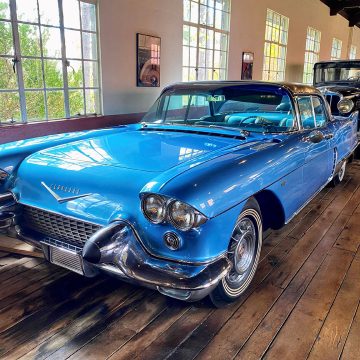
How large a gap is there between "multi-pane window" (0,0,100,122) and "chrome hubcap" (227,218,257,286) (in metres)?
3.63

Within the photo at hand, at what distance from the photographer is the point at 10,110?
15.2 feet

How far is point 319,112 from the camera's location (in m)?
3.64

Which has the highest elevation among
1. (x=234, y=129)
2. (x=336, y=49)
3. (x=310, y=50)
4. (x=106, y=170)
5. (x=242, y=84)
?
(x=336, y=49)

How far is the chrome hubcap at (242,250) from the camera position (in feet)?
7.05

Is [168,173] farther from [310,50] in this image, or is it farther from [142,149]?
[310,50]

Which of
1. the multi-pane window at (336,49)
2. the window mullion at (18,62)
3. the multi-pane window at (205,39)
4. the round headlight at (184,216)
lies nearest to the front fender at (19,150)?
the round headlight at (184,216)

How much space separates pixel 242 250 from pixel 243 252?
0.11 ft

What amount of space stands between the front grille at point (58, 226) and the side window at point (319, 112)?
2434 millimetres

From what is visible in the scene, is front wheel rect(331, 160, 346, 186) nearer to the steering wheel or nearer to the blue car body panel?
the blue car body panel

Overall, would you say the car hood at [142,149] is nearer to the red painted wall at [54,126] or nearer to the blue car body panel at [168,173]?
the blue car body panel at [168,173]

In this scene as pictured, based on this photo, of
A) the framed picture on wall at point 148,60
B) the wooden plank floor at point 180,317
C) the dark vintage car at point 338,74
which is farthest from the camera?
the dark vintage car at point 338,74

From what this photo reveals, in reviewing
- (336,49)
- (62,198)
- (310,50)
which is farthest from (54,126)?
(336,49)

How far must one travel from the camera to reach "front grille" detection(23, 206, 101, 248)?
6.62ft

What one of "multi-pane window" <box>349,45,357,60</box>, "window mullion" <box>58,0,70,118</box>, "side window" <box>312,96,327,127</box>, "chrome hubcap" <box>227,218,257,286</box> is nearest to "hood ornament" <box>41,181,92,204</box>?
"chrome hubcap" <box>227,218,257,286</box>
